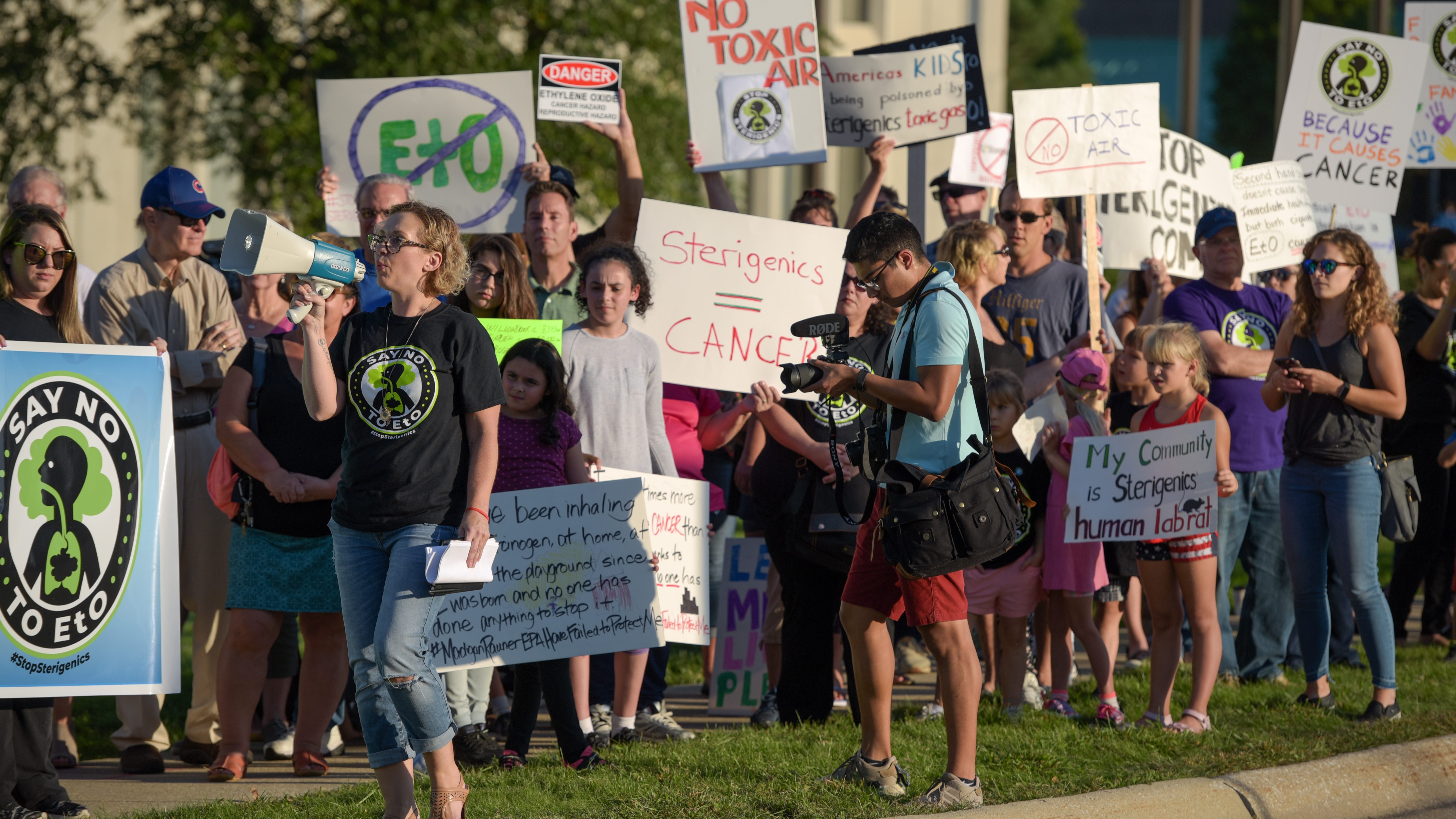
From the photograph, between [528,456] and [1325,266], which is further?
[1325,266]

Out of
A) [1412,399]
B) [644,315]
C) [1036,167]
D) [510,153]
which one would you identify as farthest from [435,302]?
[1412,399]

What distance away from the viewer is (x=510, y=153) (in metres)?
7.21

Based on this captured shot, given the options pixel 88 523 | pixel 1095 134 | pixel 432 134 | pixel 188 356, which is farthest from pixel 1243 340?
pixel 88 523

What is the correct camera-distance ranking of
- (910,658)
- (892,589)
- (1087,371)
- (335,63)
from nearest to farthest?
1. (892,589)
2. (1087,371)
3. (910,658)
4. (335,63)

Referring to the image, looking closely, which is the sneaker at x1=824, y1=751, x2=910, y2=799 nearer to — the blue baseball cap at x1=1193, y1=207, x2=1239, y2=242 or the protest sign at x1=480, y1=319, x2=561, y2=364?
the protest sign at x1=480, y1=319, x2=561, y2=364

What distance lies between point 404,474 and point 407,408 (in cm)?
20

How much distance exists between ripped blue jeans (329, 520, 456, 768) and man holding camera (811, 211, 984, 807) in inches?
54.2

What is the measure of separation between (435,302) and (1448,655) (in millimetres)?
5945

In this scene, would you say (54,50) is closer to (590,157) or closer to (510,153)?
(590,157)

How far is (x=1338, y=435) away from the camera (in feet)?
20.2

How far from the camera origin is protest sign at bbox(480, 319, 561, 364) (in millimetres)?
5750

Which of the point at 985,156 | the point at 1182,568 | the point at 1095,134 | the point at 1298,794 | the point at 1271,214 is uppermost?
the point at 985,156

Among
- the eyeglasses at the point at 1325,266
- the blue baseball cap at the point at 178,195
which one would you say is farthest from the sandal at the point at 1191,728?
the blue baseball cap at the point at 178,195

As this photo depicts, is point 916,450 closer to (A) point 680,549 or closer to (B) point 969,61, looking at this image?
(A) point 680,549
